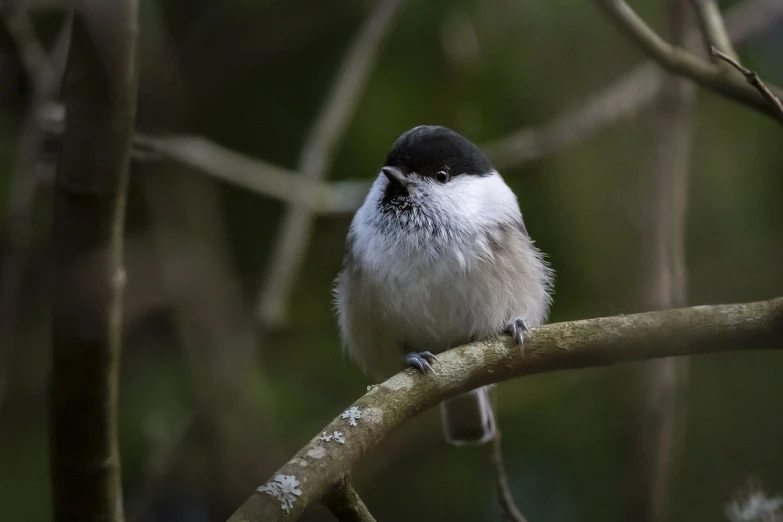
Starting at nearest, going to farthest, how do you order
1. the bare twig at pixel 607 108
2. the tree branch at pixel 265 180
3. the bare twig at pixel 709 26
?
the bare twig at pixel 709 26
the tree branch at pixel 265 180
the bare twig at pixel 607 108

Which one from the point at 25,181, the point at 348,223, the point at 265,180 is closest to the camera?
the point at 25,181

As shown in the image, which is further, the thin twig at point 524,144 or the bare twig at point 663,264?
the thin twig at point 524,144

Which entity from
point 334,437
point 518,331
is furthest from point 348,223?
point 334,437

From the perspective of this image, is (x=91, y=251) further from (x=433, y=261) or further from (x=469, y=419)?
(x=469, y=419)

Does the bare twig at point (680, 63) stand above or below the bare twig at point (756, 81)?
above

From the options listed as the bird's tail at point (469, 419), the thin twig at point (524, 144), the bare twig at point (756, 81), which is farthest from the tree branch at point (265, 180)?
the bare twig at point (756, 81)

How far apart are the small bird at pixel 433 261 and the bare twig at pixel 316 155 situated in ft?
1.28

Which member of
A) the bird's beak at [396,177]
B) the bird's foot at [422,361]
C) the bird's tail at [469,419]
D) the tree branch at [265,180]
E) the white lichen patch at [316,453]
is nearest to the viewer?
the white lichen patch at [316,453]

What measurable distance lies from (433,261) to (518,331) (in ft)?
1.35

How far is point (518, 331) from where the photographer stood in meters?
1.91

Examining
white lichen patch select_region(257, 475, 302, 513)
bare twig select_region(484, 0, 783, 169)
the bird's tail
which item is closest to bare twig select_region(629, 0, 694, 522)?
bare twig select_region(484, 0, 783, 169)

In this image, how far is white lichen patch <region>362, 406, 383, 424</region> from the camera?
61.1 inches

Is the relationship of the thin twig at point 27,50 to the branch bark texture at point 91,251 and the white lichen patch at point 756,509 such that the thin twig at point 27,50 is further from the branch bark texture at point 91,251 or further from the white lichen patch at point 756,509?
the white lichen patch at point 756,509

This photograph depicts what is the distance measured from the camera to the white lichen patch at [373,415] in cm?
155
